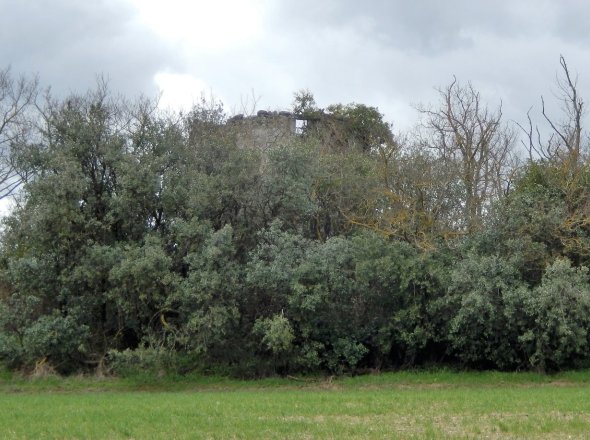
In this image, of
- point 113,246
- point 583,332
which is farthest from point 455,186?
point 113,246

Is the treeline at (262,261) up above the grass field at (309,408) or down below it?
above

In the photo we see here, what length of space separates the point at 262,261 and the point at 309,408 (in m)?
9.23

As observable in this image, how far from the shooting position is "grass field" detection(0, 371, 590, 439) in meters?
15.2

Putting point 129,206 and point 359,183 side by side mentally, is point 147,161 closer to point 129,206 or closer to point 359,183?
point 129,206

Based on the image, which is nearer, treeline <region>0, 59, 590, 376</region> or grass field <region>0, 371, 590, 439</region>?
grass field <region>0, 371, 590, 439</region>

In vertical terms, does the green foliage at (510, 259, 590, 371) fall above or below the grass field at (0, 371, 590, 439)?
above

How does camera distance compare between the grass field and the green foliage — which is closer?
the grass field

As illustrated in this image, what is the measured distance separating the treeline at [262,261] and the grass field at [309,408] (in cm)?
111

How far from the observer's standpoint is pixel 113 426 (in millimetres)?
16266

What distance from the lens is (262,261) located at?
2709cm

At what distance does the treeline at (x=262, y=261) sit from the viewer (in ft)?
86.5

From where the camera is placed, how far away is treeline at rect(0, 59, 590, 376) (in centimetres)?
2636

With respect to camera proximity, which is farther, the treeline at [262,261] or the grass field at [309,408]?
the treeline at [262,261]

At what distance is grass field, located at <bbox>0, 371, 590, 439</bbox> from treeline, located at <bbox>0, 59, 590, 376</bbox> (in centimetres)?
111
